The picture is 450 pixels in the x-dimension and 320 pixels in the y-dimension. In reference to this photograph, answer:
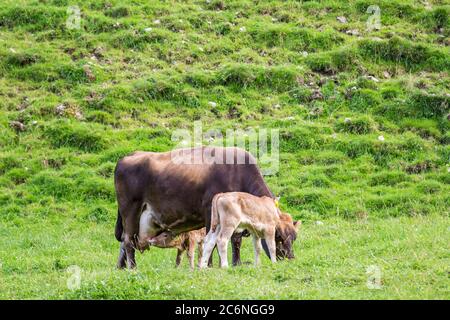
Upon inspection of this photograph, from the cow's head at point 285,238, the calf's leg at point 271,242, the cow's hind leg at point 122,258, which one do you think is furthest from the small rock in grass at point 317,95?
the calf's leg at point 271,242

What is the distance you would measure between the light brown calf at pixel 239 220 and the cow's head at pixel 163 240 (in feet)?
6.17

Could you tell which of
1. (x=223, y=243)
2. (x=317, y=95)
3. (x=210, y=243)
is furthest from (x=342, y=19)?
(x=223, y=243)

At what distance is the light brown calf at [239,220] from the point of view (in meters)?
14.3

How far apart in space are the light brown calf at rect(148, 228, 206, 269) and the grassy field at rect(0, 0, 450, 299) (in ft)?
3.06

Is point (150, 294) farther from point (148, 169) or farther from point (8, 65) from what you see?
point (8, 65)

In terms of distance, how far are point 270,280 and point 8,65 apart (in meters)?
16.5

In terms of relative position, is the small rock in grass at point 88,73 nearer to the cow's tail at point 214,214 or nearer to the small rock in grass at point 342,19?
the small rock in grass at point 342,19

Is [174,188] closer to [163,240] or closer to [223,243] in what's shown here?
[163,240]

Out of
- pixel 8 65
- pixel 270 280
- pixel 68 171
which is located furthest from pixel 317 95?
pixel 270 280

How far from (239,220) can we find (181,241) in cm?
250

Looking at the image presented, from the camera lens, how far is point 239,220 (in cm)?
1431

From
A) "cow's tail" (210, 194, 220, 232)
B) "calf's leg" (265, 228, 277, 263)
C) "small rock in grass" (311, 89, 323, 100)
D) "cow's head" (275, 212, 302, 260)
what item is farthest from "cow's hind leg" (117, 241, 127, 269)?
"small rock in grass" (311, 89, 323, 100)

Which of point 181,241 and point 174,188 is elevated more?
point 174,188

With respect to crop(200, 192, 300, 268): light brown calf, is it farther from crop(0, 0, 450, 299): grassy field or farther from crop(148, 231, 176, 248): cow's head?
crop(148, 231, 176, 248): cow's head
